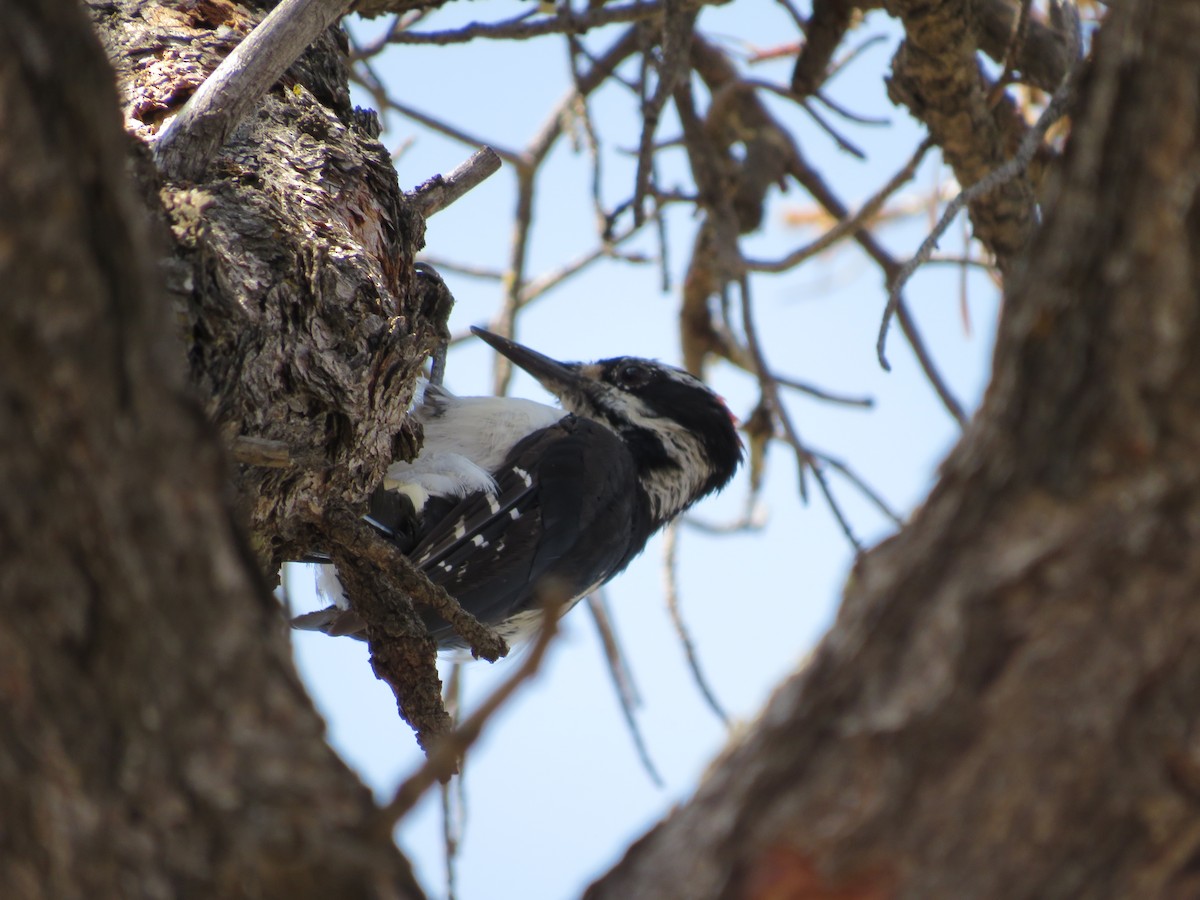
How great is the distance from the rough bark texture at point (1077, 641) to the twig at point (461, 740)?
0.22 m

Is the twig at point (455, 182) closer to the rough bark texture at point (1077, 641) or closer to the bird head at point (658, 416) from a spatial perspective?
the rough bark texture at point (1077, 641)

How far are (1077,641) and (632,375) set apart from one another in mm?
3888

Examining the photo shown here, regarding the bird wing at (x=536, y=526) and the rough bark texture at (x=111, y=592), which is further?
the bird wing at (x=536, y=526)

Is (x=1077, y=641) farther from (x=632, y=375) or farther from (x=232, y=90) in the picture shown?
(x=632, y=375)

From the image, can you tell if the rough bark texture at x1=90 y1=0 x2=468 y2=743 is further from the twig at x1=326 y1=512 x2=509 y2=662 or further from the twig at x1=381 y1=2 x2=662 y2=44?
the twig at x1=381 y1=2 x2=662 y2=44

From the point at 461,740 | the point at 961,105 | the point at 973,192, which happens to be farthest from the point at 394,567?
the point at 961,105

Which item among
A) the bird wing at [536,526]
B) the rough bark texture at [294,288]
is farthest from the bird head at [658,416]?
the rough bark texture at [294,288]

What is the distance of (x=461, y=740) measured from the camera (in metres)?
0.92

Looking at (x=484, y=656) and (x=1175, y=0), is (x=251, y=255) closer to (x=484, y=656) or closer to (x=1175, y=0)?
(x=484, y=656)

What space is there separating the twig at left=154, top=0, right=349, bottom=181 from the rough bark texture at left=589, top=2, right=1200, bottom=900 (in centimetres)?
148

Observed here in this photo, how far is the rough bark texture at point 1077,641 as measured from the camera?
929 millimetres

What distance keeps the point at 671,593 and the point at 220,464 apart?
2.78 m

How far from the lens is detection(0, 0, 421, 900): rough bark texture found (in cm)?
91

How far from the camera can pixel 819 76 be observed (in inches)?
150
